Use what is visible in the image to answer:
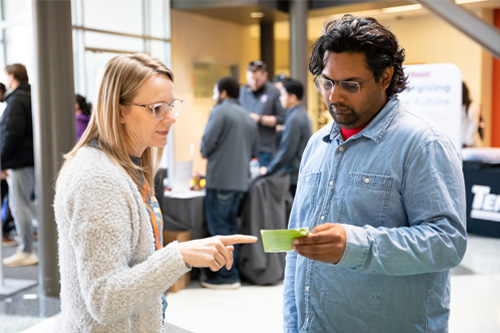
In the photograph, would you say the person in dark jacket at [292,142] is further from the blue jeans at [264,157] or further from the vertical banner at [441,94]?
the vertical banner at [441,94]

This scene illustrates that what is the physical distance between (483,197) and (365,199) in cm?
579

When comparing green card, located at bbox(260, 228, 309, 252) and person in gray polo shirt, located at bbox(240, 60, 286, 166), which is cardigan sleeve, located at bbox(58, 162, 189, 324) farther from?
person in gray polo shirt, located at bbox(240, 60, 286, 166)

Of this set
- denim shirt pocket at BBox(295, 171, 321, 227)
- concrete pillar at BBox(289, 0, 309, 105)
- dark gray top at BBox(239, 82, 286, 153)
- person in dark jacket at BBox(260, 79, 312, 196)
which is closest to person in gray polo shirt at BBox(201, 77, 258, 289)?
person in dark jacket at BBox(260, 79, 312, 196)

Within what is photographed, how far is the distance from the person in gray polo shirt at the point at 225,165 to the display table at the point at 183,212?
0.09m

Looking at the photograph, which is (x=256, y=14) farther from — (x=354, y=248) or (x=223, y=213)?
(x=354, y=248)

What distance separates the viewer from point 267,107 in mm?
6641

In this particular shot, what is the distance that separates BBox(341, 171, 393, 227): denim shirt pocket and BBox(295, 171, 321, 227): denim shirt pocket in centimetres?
13

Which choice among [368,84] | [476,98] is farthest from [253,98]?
[476,98]

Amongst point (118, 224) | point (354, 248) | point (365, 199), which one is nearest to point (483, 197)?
point (365, 199)

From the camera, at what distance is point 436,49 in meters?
11.2

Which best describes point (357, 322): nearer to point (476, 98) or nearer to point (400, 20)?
point (476, 98)

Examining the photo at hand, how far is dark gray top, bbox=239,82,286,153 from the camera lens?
258 inches

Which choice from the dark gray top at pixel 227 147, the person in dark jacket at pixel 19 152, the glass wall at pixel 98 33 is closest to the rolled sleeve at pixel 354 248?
the dark gray top at pixel 227 147

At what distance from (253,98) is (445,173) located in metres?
5.47
